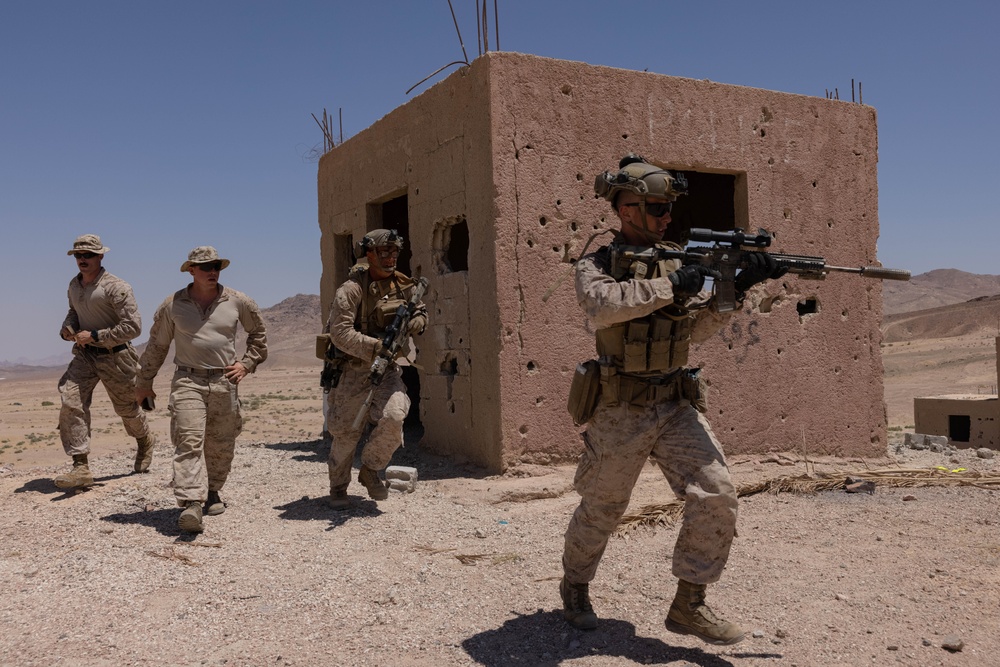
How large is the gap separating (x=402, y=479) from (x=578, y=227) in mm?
2434

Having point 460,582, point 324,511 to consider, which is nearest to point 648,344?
point 460,582

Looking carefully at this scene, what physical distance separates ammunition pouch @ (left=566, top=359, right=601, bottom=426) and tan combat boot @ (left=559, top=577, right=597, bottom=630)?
70 centimetres

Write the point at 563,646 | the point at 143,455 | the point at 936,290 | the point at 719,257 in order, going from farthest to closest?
1. the point at 936,290
2. the point at 143,455
3. the point at 719,257
4. the point at 563,646

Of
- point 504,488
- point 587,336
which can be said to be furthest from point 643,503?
point 587,336

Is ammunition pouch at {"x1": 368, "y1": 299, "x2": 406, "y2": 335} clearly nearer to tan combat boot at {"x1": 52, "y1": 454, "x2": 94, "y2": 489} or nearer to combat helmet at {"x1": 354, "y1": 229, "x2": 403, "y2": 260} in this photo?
combat helmet at {"x1": 354, "y1": 229, "x2": 403, "y2": 260}

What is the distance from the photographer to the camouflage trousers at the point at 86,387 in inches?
255

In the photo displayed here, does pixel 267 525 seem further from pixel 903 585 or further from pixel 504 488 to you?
pixel 903 585

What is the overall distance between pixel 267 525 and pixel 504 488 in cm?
173

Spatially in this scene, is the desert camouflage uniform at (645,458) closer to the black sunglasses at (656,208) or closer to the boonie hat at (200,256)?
the black sunglasses at (656,208)

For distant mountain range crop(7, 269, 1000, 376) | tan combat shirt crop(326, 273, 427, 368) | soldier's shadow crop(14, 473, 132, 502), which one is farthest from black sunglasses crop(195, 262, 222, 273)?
distant mountain range crop(7, 269, 1000, 376)

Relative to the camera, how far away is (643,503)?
5.74 meters

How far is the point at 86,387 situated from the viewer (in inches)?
259

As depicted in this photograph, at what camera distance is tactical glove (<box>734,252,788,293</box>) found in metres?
3.41

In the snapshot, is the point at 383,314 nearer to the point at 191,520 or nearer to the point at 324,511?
the point at 324,511
